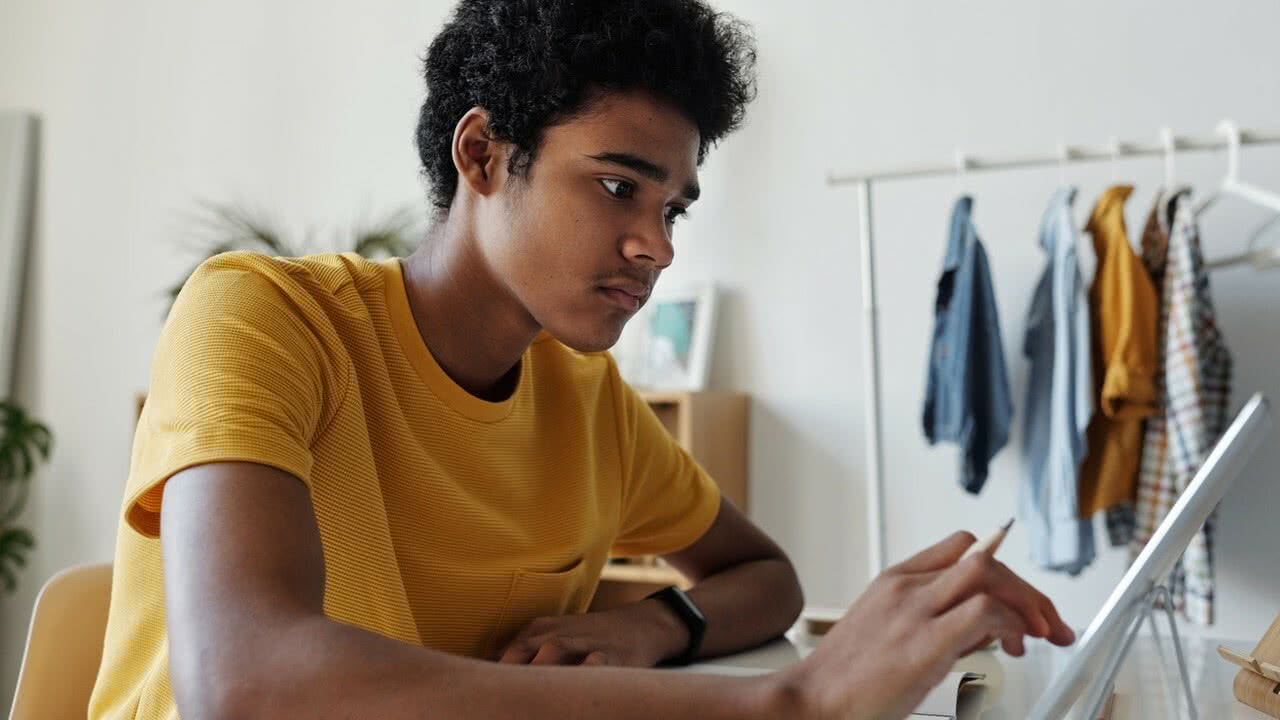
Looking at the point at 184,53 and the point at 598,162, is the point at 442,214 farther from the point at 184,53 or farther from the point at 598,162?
the point at 184,53

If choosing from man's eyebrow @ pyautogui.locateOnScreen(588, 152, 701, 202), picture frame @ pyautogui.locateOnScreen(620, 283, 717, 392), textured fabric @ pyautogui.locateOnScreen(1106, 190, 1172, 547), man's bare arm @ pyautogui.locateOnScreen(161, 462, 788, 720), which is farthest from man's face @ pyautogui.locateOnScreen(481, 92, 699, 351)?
picture frame @ pyautogui.locateOnScreen(620, 283, 717, 392)

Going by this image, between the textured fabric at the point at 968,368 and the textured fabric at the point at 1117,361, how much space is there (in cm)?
19

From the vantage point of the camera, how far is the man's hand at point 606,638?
1049 millimetres

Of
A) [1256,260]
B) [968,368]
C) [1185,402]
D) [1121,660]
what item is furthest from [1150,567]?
[1256,260]

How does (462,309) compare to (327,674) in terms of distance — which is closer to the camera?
(327,674)

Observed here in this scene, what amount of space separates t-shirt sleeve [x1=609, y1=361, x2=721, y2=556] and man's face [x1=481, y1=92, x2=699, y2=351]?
0.31 metres

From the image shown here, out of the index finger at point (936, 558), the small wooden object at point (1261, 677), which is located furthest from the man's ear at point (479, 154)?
the small wooden object at point (1261, 677)

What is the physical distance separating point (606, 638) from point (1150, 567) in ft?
1.82

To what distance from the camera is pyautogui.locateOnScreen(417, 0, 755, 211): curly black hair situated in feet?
3.51

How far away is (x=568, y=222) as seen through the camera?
106 centimetres

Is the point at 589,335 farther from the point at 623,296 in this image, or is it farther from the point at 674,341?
the point at 674,341

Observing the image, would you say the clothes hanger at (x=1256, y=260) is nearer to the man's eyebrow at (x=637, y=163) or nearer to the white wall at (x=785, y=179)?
the white wall at (x=785, y=179)

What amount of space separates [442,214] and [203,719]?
672 mm

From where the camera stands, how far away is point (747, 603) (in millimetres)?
1294
